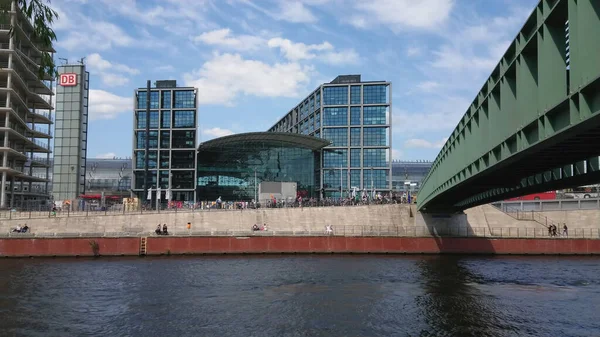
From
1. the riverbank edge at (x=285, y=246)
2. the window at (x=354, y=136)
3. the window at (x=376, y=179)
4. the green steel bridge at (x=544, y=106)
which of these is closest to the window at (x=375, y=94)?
the window at (x=354, y=136)

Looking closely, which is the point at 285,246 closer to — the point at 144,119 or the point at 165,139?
the point at 165,139

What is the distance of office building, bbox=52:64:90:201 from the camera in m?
89.9

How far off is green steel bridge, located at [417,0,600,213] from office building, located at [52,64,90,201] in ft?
248

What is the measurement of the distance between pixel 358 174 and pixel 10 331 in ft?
325

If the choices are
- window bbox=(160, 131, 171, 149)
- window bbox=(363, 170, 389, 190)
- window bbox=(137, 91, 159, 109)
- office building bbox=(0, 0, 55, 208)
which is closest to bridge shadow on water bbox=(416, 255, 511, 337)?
office building bbox=(0, 0, 55, 208)

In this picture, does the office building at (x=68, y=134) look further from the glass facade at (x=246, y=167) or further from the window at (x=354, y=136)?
the window at (x=354, y=136)

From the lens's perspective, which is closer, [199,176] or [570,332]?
[570,332]

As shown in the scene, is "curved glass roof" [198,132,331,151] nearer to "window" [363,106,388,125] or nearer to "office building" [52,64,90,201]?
"window" [363,106,388,125]

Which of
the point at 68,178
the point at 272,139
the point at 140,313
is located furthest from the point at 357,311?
the point at 272,139

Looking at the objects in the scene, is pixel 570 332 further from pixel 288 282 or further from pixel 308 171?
pixel 308 171

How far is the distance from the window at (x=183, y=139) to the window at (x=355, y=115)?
36296 mm

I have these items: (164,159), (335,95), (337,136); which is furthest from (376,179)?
(164,159)

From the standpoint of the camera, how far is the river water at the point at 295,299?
2573cm

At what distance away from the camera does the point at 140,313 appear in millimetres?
28938
